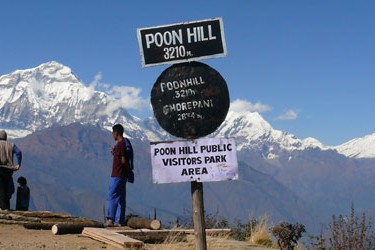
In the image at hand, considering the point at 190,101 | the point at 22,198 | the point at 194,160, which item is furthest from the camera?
the point at 22,198

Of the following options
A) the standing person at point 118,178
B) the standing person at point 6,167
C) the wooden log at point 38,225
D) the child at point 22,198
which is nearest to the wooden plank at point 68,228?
the wooden log at point 38,225

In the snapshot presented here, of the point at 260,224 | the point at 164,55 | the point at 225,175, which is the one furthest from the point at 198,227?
the point at 260,224

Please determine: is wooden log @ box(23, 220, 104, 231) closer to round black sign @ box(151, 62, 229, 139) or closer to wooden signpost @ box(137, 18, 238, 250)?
wooden signpost @ box(137, 18, 238, 250)

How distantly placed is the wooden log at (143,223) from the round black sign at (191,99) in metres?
7.01

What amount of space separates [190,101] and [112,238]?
438 cm

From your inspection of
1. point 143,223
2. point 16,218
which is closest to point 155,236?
point 143,223

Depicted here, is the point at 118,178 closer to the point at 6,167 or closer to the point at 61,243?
the point at 6,167

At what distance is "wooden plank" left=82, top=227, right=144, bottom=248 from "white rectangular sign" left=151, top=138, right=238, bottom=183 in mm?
3568

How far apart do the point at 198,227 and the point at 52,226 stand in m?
6.31

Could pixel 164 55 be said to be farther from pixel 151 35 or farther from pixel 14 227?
pixel 14 227

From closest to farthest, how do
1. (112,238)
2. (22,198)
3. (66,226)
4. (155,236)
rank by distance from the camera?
(112,238), (155,236), (66,226), (22,198)

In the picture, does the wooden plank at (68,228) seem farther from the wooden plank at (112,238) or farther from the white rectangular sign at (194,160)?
the white rectangular sign at (194,160)

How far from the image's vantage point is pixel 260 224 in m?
14.4

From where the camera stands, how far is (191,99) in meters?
6.79
